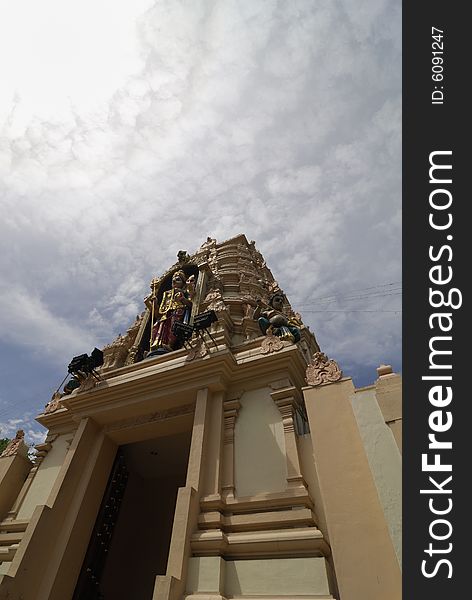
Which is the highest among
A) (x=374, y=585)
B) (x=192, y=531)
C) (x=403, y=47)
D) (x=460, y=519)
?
(x=403, y=47)

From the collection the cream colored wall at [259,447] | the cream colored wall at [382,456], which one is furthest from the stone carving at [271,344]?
the cream colored wall at [382,456]

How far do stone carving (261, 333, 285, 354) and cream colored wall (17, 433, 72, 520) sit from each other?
6.03 metres

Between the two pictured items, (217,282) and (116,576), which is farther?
(217,282)

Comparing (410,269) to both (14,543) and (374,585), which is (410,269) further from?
(14,543)

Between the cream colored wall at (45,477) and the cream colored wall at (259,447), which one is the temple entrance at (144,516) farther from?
the cream colored wall at (259,447)

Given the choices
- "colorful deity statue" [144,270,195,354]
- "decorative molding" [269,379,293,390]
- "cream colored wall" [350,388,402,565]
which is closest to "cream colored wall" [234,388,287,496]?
"decorative molding" [269,379,293,390]

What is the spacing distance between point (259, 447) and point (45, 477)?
5897 mm

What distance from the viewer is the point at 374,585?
386 centimetres

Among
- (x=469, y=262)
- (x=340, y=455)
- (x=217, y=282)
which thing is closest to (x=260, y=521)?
(x=340, y=455)

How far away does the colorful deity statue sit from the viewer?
10836 millimetres

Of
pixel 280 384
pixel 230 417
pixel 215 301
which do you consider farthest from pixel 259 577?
pixel 215 301

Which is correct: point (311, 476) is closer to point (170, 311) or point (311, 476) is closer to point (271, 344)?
point (271, 344)

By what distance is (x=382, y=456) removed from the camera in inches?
180

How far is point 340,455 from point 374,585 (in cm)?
148
